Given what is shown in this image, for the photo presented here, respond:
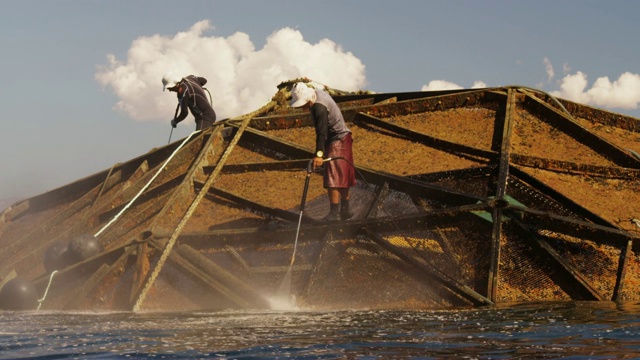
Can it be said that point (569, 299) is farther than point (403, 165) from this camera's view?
No

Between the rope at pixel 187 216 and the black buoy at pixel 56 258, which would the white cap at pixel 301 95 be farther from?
the black buoy at pixel 56 258

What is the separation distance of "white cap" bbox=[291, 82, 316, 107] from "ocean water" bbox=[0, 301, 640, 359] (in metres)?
3.06

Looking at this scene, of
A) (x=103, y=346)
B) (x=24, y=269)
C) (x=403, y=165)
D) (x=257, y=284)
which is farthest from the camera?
(x=24, y=269)

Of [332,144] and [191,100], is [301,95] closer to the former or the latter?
[332,144]

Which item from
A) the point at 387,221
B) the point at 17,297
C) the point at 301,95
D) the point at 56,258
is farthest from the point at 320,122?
the point at 17,297

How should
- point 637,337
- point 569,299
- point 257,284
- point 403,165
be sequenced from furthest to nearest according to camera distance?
point 403,165, point 257,284, point 569,299, point 637,337

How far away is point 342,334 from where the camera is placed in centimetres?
716

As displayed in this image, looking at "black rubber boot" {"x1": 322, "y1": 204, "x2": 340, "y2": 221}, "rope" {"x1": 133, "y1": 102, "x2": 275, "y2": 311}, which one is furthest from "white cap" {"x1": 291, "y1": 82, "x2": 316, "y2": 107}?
"rope" {"x1": 133, "y1": 102, "x2": 275, "y2": 311}

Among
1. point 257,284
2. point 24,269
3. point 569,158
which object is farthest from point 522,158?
point 24,269

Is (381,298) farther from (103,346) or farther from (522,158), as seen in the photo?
(103,346)

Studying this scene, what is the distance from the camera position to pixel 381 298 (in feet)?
34.6

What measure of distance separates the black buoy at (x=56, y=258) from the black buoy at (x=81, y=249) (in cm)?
14

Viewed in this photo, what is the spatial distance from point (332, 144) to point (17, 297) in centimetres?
537

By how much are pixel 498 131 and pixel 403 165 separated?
191 cm
